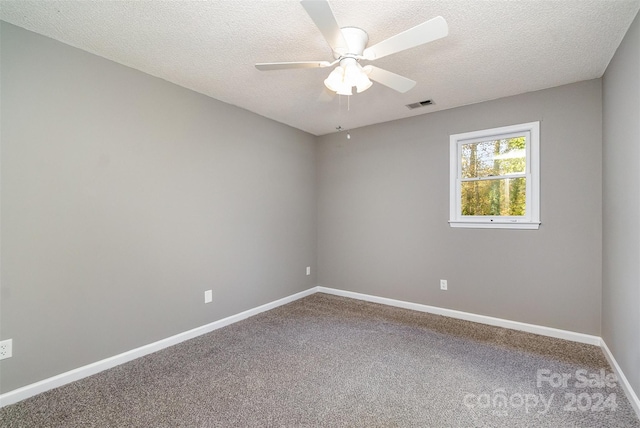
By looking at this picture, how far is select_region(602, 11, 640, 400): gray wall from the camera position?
182 centimetres

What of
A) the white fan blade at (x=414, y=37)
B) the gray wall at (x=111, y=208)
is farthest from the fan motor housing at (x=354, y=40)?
the gray wall at (x=111, y=208)

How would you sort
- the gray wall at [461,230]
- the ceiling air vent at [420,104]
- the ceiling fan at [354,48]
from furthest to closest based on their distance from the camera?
the ceiling air vent at [420,104], the gray wall at [461,230], the ceiling fan at [354,48]

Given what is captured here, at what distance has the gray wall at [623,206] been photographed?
1821 mm

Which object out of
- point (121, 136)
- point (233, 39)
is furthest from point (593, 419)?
point (121, 136)

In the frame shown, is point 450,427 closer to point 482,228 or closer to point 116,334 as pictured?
point 482,228

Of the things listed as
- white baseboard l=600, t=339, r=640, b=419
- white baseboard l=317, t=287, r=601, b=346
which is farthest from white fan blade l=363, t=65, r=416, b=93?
white baseboard l=317, t=287, r=601, b=346

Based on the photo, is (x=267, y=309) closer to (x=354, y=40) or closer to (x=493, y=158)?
(x=354, y=40)

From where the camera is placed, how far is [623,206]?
207 cm

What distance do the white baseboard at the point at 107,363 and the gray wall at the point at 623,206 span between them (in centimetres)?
332

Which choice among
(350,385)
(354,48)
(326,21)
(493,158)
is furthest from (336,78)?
(493,158)

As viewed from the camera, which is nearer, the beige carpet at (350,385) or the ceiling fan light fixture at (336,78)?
the beige carpet at (350,385)

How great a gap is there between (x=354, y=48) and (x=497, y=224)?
241 centimetres

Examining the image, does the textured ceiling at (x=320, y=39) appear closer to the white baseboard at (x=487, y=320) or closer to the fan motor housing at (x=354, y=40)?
the fan motor housing at (x=354, y=40)

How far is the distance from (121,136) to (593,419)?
12.6 feet
